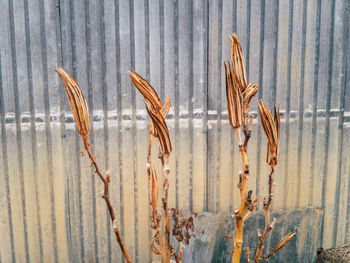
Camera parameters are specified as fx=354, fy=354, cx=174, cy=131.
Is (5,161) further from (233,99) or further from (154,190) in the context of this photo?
(233,99)

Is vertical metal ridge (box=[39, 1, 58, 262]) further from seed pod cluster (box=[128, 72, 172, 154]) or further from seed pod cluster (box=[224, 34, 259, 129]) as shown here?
seed pod cluster (box=[224, 34, 259, 129])

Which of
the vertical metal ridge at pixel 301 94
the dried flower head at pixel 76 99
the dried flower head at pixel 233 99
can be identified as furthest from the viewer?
the vertical metal ridge at pixel 301 94

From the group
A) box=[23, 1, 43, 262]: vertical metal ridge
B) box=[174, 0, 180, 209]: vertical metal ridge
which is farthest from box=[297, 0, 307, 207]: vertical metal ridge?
box=[23, 1, 43, 262]: vertical metal ridge

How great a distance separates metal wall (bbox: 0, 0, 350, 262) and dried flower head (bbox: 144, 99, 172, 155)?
158 cm

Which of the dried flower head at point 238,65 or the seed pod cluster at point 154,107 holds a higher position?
the dried flower head at point 238,65

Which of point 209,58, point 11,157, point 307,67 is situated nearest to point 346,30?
point 307,67

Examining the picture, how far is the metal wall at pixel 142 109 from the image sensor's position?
10.0 feet

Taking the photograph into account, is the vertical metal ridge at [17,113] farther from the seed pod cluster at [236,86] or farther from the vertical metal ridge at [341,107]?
the vertical metal ridge at [341,107]

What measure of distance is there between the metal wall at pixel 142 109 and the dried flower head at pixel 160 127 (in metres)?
1.58

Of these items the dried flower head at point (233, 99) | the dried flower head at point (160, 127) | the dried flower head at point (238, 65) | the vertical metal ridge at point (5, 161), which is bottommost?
the vertical metal ridge at point (5, 161)

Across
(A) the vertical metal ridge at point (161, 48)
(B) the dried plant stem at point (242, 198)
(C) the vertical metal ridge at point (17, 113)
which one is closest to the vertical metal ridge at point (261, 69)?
(A) the vertical metal ridge at point (161, 48)

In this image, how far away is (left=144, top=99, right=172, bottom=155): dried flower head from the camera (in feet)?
5.02

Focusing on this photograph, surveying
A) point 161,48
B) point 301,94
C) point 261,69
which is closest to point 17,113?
point 161,48

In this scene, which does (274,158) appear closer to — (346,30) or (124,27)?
(124,27)
